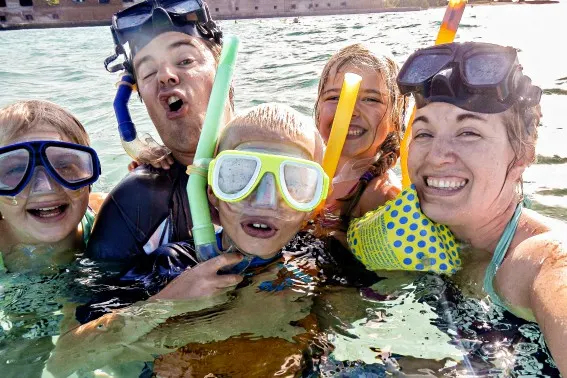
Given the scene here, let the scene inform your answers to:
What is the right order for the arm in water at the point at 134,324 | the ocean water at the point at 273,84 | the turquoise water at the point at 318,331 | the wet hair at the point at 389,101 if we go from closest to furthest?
the turquoise water at the point at 318,331, the arm in water at the point at 134,324, the wet hair at the point at 389,101, the ocean water at the point at 273,84

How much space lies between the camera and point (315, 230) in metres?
3.70

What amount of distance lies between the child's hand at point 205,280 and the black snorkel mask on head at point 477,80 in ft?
4.37

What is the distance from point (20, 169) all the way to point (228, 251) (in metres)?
1.27

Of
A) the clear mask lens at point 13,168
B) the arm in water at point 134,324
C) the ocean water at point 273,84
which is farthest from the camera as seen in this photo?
the ocean water at point 273,84

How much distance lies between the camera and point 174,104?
337 centimetres

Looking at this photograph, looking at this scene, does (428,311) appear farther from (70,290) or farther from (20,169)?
(20,169)

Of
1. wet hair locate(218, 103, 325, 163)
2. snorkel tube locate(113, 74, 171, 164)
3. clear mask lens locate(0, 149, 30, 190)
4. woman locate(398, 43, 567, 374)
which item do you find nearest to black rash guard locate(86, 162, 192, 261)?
snorkel tube locate(113, 74, 171, 164)

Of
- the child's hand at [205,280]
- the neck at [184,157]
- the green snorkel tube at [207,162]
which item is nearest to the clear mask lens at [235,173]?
the green snorkel tube at [207,162]

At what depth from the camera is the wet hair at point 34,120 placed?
117 inches

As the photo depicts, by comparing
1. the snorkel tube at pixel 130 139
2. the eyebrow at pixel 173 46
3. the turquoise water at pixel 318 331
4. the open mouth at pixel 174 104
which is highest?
the eyebrow at pixel 173 46

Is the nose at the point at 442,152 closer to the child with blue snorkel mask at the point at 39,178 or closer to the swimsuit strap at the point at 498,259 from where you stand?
the swimsuit strap at the point at 498,259

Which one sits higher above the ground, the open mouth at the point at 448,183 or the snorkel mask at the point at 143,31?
the snorkel mask at the point at 143,31

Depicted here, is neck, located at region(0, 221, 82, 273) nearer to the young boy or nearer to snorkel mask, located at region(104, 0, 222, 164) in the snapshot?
snorkel mask, located at region(104, 0, 222, 164)

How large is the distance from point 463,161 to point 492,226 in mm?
427
